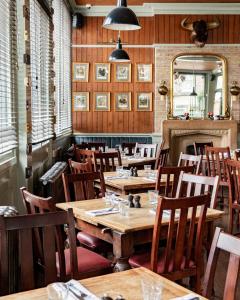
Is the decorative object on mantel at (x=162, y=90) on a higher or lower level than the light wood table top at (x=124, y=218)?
higher

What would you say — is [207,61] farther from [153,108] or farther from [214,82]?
[153,108]

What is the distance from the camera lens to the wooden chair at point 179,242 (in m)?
2.74

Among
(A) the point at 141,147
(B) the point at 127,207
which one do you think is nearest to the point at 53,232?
(B) the point at 127,207

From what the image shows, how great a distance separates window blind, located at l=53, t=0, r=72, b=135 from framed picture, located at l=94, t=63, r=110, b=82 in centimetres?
64

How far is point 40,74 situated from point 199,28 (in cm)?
496

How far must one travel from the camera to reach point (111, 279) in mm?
1955

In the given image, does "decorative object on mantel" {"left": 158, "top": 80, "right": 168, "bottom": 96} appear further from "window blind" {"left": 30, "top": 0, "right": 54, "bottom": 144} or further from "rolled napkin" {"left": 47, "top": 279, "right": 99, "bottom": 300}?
"rolled napkin" {"left": 47, "top": 279, "right": 99, "bottom": 300}

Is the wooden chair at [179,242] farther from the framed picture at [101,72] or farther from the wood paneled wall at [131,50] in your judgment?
the framed picture at [101,72]

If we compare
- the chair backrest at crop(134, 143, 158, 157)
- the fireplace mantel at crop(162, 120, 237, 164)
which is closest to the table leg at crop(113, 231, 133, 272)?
the chair backrest at crop(134, 143, 158, 157)

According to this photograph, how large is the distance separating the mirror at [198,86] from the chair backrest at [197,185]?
626 cm

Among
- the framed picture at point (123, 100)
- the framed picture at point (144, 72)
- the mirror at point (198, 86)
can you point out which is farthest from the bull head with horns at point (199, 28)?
the framed picture at point (123, 100)

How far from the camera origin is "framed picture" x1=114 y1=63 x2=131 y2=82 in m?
10.0

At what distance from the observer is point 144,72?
396 inches

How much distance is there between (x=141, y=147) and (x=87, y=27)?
3.62m
